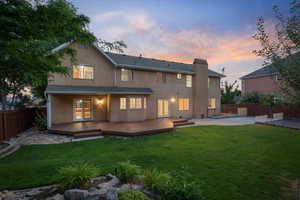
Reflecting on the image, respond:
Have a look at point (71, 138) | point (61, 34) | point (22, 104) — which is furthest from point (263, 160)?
point (22, 104)

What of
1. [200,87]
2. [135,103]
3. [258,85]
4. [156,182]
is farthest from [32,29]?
[258,85]

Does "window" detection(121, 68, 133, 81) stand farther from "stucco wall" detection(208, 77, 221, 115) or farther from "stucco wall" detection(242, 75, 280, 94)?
"stucco wall" detection(242, 75, 280, 94)

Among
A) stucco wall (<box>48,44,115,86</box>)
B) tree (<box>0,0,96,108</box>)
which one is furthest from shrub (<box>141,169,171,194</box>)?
stucco wall (<box>48,44,115,86</box>)

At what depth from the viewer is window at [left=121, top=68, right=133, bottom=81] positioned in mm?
14977

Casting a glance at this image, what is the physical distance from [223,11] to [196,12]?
78.8 inches

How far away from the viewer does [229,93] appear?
2756 centimetres

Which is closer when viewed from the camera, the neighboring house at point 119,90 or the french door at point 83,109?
the neighboring house at point 119,90

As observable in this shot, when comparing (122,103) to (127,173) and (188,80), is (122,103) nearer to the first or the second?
(188,80)

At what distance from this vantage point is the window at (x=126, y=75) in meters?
15.0

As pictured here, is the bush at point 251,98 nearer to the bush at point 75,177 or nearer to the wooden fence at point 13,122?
the bush at point 75,177

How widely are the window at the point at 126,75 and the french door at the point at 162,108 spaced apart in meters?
3.94

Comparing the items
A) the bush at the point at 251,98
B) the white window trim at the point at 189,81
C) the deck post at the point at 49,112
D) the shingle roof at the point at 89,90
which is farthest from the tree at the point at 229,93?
the deck post at the point at 49,112

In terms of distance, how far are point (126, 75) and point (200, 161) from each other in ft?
37.1

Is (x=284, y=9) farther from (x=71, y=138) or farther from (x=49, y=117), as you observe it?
(x=49, y=117)
